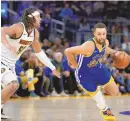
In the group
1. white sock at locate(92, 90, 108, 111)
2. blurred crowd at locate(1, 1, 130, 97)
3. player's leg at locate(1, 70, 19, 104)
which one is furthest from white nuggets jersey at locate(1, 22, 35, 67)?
blurred crowd at locate(1, 1, 130, 97)

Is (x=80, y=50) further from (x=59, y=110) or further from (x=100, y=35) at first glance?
(x=59, y=110)

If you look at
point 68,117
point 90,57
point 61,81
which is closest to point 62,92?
point 61,81

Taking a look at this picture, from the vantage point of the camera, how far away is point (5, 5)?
14.3 meters

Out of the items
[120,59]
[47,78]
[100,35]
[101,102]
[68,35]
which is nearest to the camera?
[100,35]

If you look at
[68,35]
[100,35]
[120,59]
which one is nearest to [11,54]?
[100,35]

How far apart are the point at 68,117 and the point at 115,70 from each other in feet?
16.8

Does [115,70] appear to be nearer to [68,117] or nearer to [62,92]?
[62,92]

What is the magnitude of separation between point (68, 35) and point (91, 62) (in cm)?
899

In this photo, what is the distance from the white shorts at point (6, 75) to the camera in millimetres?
5785

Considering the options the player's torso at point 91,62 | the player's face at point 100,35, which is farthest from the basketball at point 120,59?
the player's face at point 100,35

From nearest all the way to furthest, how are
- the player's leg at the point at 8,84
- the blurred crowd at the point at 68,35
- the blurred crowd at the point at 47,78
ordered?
1. the player's leg at the point at 8,84
2. the blurred crowd at the point at 47,78
3. the blurred crowd at the point at 68,35

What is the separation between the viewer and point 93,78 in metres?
6.13

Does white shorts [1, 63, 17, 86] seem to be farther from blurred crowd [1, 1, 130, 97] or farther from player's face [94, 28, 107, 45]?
blurred crowd [1, 1, 130, 97]

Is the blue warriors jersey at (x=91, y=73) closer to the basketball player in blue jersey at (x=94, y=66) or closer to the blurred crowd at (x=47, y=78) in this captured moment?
the basketball player in blue jersey at (x=94, y=66)
